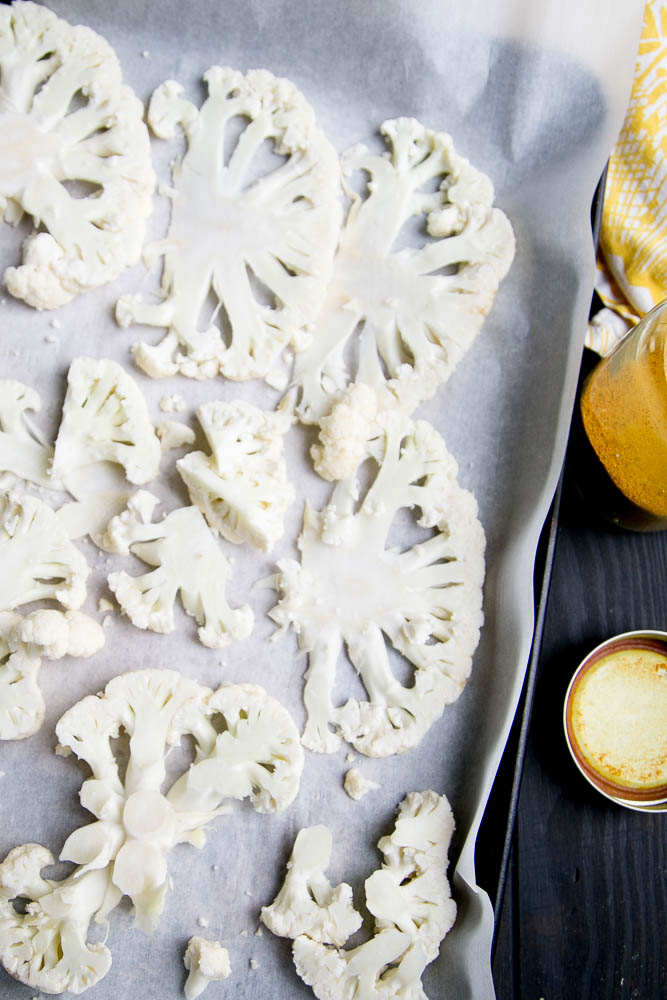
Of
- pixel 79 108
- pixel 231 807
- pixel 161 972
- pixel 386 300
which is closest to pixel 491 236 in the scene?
pixel 386 300

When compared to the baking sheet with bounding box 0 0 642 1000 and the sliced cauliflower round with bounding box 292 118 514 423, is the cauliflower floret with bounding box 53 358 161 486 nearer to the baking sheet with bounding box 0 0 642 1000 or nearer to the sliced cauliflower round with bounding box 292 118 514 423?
the baking sheet with bounding box 0 0 642 1000

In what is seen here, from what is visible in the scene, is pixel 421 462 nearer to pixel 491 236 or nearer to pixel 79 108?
pixel 491 236

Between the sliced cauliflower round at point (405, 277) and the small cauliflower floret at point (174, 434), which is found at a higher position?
the sliced cauliflower round at point (405, 277)

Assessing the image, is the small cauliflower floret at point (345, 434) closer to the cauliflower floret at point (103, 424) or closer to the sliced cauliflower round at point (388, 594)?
the sliced cauliflower round at point (388, 594)

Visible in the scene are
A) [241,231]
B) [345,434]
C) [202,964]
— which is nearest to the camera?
[202,964]

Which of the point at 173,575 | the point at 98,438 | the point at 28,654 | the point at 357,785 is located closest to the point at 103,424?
the point at 98,438

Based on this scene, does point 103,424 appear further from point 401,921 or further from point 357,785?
point 401,921

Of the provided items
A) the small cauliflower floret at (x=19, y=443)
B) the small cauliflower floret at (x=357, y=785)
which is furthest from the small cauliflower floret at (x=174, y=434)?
the small cauliflower floret at (x=357, y=785)
